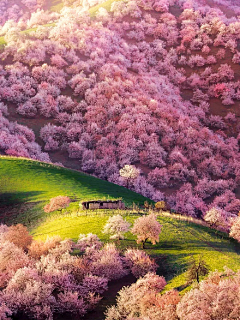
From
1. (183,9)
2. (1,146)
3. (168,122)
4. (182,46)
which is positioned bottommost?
(1,146)

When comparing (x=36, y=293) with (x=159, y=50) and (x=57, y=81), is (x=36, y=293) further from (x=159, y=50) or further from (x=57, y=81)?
(x=159, y=50)

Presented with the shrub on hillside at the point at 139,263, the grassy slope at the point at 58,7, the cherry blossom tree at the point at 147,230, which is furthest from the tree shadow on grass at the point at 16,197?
the grassy slope at the point at 58,7

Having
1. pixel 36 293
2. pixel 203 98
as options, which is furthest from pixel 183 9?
pixel 36 293

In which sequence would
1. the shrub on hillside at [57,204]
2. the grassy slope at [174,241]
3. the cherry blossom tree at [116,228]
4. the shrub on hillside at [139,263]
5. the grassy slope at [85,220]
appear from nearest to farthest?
the shrub on hillside at [139,263], the grassy slope at [174,241], the grassy slope at [85,220], the cherry blossom tree at [116,228], the shrub on hillside at [57,204]

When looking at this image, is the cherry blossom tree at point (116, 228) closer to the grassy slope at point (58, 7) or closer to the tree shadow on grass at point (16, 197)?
the tree shadow on grass at point (16, 197)

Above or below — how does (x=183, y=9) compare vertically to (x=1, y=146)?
above

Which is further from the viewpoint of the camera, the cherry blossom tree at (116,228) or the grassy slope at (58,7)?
the grassy slope at (58,7)
